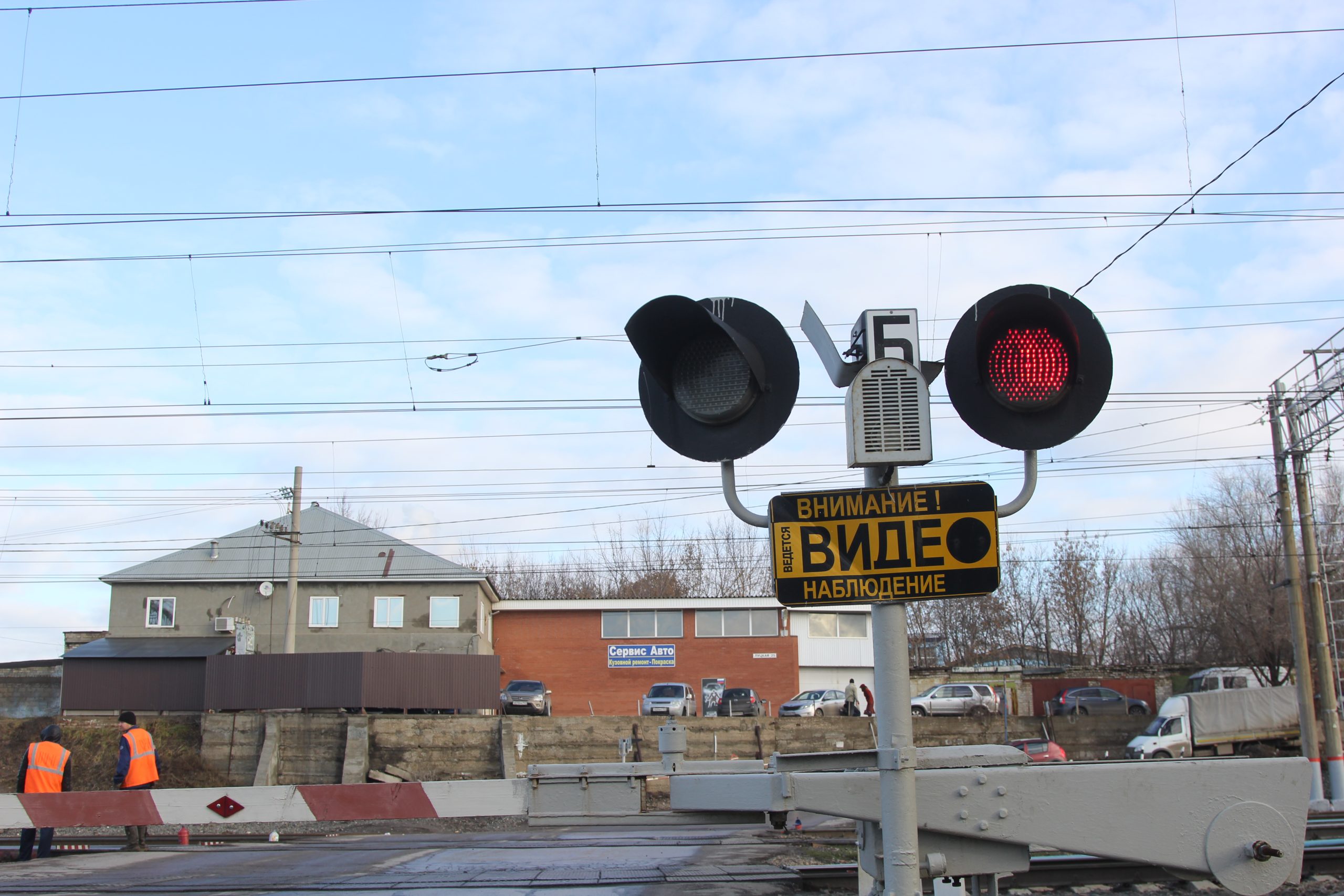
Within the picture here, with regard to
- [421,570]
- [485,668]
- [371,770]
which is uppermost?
[421,570]

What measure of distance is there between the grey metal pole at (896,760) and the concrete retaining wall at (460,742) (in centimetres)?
2837

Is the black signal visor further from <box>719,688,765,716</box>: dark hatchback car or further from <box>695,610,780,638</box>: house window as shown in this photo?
<box>695,610,780,638</box>: house window

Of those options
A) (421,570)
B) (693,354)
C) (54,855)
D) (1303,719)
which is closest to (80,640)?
(421,570)

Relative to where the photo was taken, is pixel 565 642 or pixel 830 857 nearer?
pixel 830 857

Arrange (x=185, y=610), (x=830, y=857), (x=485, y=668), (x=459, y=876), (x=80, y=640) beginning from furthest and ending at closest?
(x=80, y=640) < (x=185, y=610) < (x=485, y=668) < (x=830, y=857) < (x=459, y=876)

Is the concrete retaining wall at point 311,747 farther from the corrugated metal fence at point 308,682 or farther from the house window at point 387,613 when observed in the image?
the house window at point 387,613

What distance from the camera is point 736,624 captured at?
4694 cm

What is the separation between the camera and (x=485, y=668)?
126ft

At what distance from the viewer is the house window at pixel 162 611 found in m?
45.4

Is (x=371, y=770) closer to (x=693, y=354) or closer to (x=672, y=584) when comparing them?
(x=693, y=354)

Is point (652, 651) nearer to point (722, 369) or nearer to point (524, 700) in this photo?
point (524, 700)

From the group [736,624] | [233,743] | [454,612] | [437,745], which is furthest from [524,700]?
[736,624]

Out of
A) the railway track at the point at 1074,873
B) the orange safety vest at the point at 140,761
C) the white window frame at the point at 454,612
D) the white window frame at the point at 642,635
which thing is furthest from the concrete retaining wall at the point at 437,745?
the railway track at the point at 1074,873

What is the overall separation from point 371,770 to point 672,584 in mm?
45024
